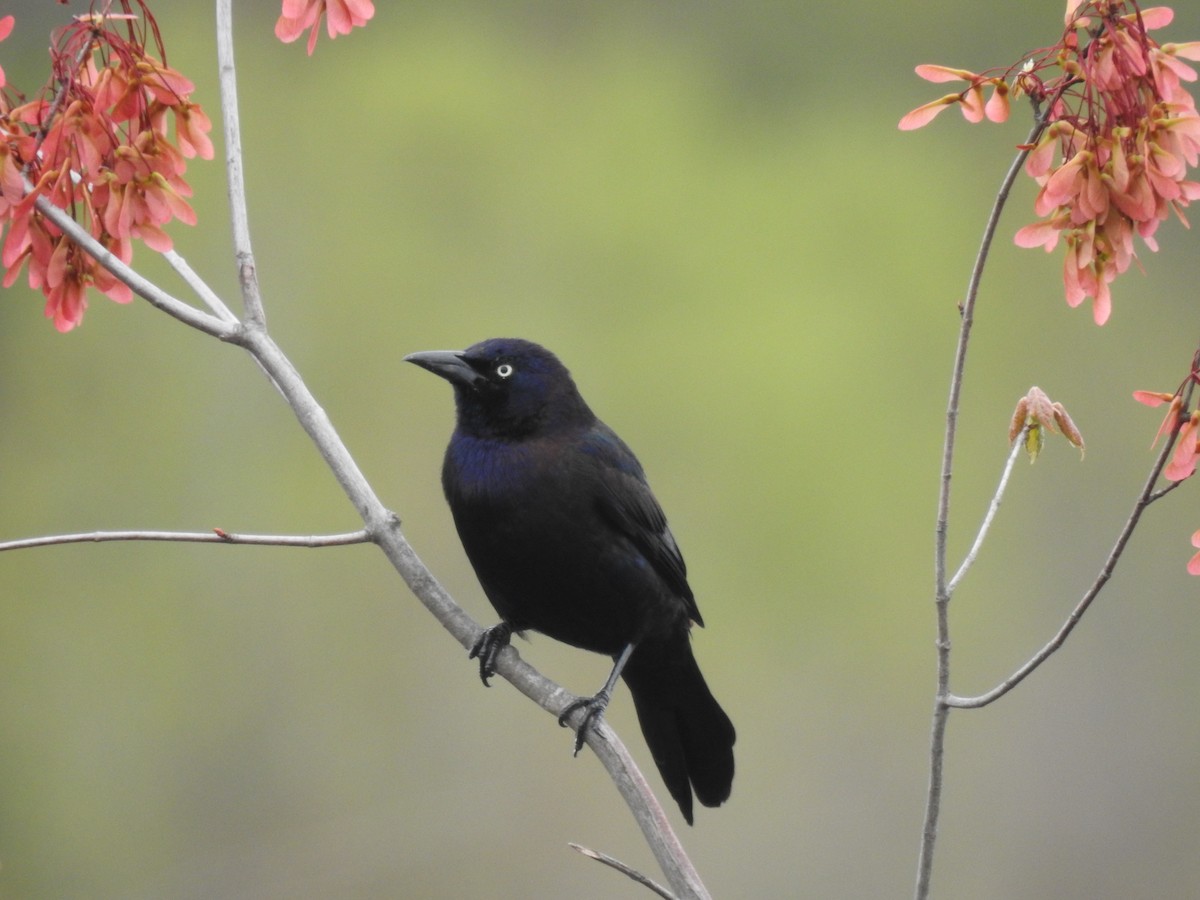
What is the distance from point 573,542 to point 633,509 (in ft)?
0.72

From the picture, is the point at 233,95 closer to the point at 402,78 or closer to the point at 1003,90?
the point at 1003,90

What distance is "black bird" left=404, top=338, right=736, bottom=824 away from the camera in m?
2.63

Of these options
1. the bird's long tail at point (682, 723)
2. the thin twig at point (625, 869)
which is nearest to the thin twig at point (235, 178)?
the thin twig at point (625, 869)

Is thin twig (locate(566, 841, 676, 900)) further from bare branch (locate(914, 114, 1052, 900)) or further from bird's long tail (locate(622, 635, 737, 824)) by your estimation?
bird's long tail (locate(622, 635, 737, 824))

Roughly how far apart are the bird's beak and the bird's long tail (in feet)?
2.26

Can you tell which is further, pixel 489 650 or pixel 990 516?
pixel 489 650

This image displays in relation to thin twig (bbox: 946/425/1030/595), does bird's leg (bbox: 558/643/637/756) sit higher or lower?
lower

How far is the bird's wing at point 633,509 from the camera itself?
2.79 meters

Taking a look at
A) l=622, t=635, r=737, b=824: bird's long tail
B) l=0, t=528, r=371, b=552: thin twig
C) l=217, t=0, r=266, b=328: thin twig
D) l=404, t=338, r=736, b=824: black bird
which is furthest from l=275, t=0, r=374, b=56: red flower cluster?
l=622, t=635, r=737, b=824: bird's long tail

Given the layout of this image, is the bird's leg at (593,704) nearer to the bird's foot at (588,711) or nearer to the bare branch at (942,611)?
the bird's foot at (588,711)

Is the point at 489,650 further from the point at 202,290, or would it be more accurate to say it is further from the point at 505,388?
the point at 202,290

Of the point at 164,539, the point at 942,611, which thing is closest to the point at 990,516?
the point at 942,611

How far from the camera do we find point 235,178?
1.85m

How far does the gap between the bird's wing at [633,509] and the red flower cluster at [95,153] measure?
3.80 ft
